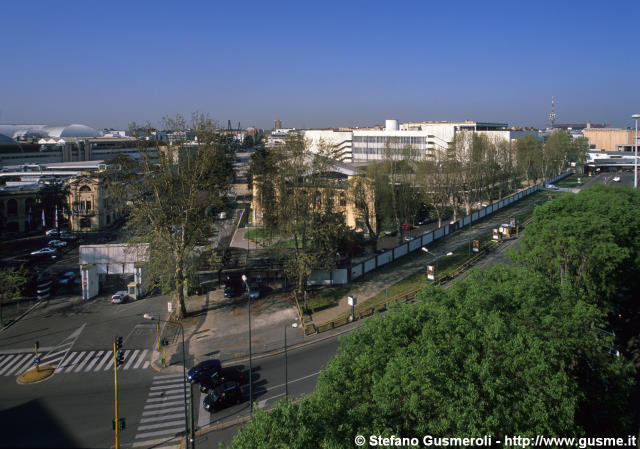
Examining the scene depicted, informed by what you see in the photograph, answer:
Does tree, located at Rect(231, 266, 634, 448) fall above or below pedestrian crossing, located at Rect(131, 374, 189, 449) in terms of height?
above

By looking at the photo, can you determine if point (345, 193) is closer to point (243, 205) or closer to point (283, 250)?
point (283, 250)

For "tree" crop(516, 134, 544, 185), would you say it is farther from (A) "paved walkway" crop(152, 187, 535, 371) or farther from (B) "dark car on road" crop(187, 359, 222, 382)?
(B) "dark car on road" crop(187, 359, 222, 382)

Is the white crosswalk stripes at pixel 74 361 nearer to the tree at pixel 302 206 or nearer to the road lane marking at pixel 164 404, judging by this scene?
the road lane marking at pixel 164 404

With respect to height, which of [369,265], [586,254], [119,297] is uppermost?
[586,254]

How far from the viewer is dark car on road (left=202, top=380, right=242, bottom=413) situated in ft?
60.7

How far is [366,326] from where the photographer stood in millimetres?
14250

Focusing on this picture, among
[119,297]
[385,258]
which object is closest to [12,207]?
[119,297]

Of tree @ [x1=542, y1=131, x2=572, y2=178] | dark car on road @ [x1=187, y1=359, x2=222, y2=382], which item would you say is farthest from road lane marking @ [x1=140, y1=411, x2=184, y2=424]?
tree @ [x1=542, y1=131, x2=572, y2=178]

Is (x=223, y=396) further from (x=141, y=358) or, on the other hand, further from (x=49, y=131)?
(x=49, y=131)

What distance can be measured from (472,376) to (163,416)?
13.0 meters

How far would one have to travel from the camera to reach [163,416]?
18.3 metres

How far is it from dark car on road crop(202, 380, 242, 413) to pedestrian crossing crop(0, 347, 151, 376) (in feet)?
18.8

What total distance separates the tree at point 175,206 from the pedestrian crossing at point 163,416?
26.5 feet

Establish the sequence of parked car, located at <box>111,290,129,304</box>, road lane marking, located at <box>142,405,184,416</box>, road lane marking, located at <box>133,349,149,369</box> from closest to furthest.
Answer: road lane marking, located at <box>142,405,184,416</box>
road lane marking, located at <box>133,349,149,369</box>
parked car, located at <box>111,290,129,304</box>
